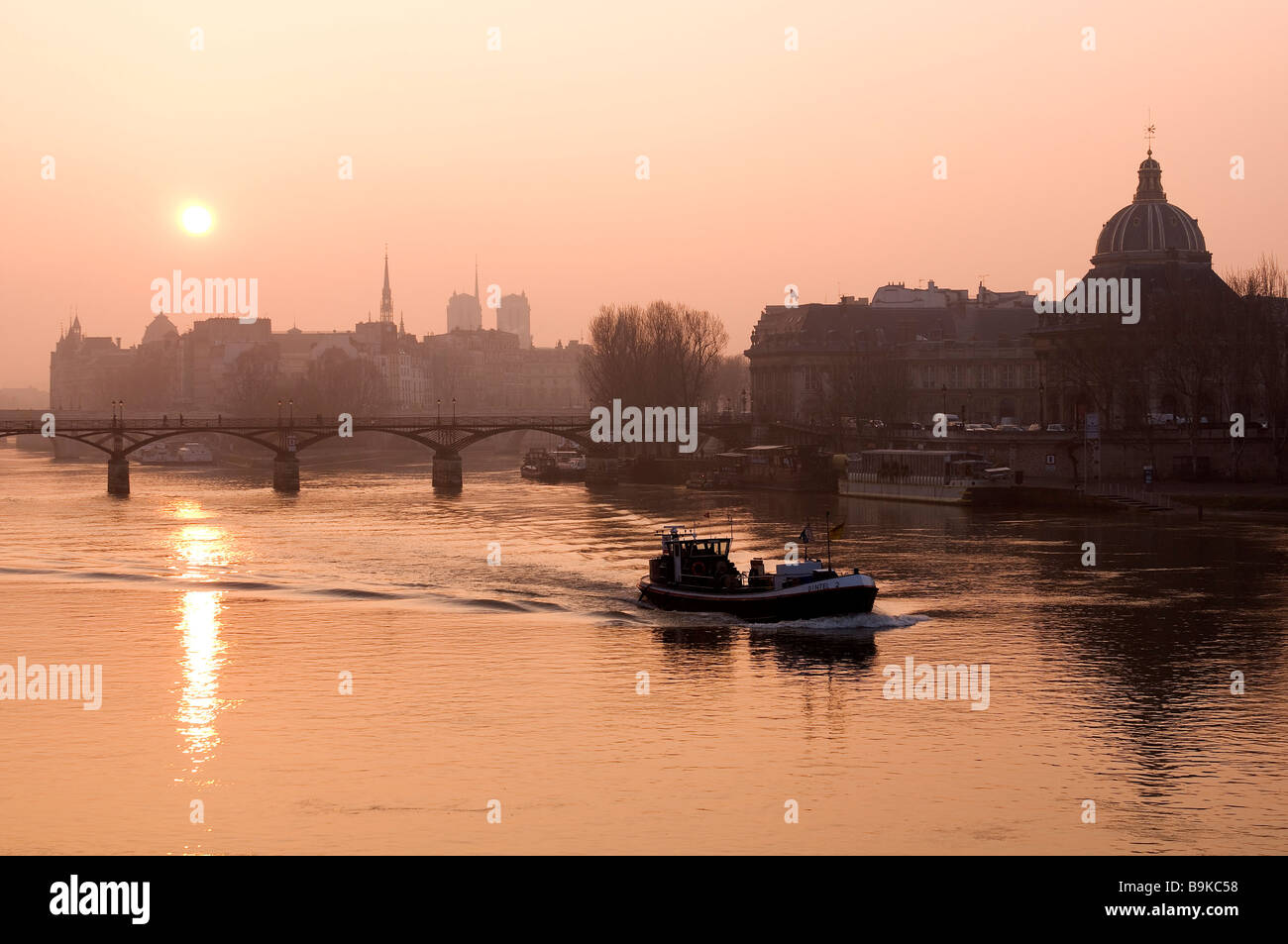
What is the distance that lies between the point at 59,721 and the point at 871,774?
16909mm

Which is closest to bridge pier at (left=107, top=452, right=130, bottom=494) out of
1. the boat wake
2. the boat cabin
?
the boat cabin

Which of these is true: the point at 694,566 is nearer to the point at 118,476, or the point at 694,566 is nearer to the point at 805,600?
the point at 805,600

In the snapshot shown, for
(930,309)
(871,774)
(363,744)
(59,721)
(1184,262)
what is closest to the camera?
(871,774)

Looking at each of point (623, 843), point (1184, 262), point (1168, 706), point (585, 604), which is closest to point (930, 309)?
point (1184, 262)

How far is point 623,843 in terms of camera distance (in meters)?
26.2

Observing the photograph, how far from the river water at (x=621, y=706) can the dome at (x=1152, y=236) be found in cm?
5631

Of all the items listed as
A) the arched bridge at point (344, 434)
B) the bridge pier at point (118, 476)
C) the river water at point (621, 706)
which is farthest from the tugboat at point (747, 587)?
the bridge pier at point (118, 476)

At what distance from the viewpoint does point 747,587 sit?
158 ft

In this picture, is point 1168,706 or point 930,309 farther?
point 930,309

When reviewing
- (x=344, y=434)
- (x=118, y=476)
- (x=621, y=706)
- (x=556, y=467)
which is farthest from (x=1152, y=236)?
(x=621, y=706)

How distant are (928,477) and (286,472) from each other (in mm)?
42405

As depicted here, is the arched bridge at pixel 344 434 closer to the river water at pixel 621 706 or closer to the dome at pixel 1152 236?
the dome at pixel 1152 236

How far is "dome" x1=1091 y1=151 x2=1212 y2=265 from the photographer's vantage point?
12031 cm
